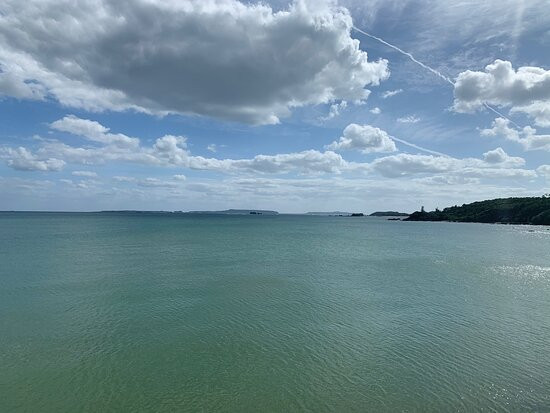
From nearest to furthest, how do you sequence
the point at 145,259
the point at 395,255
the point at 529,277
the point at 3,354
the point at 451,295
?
the point at 3,354, the point at 451,295, the point at 529,277, the point at 145,259, the point at 395,255

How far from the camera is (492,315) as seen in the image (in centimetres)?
2339

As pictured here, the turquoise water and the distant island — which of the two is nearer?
the turquoise water

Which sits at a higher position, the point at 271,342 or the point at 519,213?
the point at 519,213

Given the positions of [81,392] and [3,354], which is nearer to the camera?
[81,392]

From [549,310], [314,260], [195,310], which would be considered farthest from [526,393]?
[314,260]

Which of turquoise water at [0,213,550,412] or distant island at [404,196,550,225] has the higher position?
distant island at [404,196,550,225]

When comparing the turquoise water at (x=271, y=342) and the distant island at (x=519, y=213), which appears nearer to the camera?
the turquoise water at (x=271, y=342)

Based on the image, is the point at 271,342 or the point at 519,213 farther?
the point at 519,213

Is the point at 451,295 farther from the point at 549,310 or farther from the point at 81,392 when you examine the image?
the point at 81,392

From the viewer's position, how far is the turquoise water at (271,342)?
13266 mm

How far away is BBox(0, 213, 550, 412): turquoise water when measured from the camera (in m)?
13.3

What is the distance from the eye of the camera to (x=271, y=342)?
1858 centimetres

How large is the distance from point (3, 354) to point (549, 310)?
31574 mm

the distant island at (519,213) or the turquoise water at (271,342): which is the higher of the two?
the distant island at (519,213)
